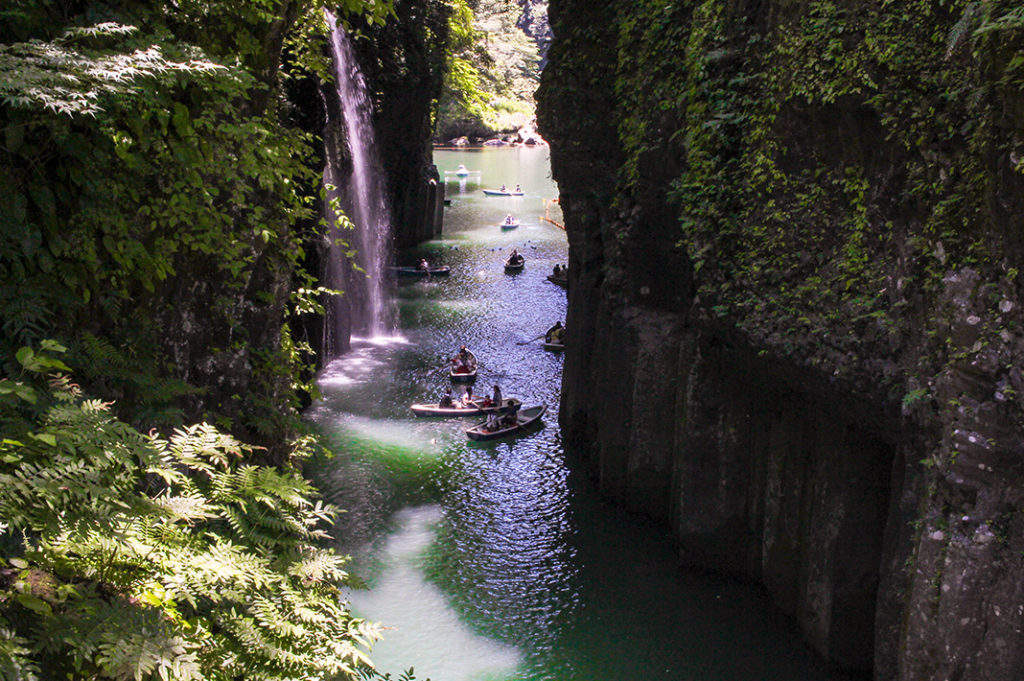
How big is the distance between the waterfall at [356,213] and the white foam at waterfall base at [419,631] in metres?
10.8

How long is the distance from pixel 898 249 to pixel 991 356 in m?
2.11

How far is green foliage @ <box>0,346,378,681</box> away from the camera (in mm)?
4375

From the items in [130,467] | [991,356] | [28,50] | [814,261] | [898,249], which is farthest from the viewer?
[814,261]

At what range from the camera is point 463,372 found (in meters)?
23.3

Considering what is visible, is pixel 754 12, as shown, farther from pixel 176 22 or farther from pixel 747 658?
pixel 747 658

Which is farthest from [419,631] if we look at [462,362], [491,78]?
[491,78]

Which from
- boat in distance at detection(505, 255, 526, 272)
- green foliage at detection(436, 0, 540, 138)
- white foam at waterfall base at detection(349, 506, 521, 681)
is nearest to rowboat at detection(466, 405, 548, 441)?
white foam at waterfall base at detection(349, 506, 521, 681)

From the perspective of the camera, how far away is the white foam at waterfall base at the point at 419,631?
11539 mm

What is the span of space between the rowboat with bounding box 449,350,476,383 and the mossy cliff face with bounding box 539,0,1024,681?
6.37 metres

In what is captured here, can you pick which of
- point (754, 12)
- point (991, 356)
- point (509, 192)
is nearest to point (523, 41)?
point (509, 192)

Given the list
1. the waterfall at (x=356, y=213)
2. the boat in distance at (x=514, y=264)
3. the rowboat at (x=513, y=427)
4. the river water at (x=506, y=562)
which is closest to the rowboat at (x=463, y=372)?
the river water at (x=506, y=562)

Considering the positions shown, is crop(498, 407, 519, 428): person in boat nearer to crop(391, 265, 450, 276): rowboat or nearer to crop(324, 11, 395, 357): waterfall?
crop(324, 11, 395, 357): waterfall

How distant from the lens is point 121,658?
14.0 feet

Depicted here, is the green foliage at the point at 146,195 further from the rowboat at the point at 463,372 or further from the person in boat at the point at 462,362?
the person in boat at the point at 462,362
